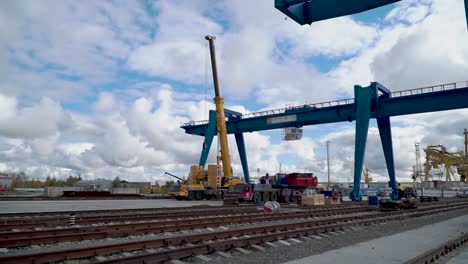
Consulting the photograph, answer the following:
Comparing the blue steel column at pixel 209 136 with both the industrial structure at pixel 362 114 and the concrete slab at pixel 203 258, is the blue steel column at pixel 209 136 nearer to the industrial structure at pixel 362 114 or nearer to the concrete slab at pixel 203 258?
the industrial structure at pixel 362 114

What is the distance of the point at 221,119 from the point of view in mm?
41469

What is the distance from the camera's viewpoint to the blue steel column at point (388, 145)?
137ft

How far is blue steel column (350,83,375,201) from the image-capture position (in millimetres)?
37469

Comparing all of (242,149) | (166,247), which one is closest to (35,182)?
(242,149)

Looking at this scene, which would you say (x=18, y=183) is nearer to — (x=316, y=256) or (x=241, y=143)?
(x=241, y=143)

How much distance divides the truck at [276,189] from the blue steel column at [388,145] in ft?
31.4

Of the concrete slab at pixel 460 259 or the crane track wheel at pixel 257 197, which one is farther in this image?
the crane track wheel at pixel 257 197

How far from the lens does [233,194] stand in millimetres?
33938

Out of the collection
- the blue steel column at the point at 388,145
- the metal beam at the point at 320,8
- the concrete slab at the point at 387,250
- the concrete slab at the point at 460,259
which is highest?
the metal beam at the point at 320,8

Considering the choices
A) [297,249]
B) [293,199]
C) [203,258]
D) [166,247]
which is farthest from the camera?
[293,199]

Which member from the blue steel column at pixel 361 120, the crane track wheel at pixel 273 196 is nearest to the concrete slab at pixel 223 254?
the crane track wheel at pixel 273 196

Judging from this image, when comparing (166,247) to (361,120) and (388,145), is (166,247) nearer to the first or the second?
(361,120)

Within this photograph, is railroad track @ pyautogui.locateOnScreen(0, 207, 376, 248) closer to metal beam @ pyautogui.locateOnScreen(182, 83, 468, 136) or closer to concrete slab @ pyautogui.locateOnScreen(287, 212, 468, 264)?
concrete slab @ pyautogui.locateOnScreen(287, 212, 468, 264)

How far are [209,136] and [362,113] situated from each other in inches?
757
